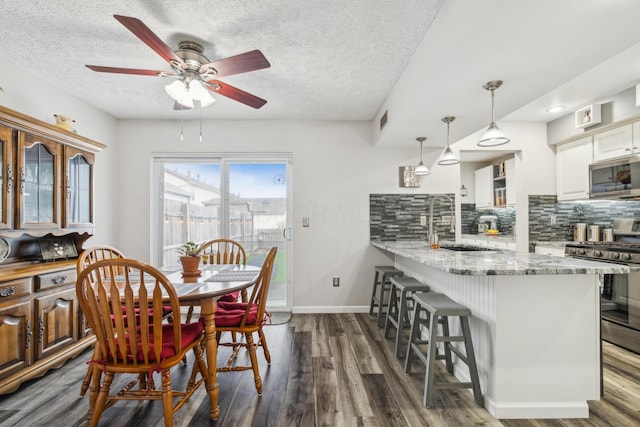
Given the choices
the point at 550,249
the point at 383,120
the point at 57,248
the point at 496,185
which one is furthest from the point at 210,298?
the point at 496,185

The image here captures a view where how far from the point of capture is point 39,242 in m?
2.75

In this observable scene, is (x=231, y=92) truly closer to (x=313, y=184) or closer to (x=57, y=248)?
(x=313, y=184)

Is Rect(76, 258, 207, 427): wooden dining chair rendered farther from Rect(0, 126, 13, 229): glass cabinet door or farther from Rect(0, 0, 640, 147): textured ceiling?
Rect(0, 0, 640, 147): textured ceiling

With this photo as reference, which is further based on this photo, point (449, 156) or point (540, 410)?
point (449, 156)

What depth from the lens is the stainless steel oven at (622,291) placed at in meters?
2.67

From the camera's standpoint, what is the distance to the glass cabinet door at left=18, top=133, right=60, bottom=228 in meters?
2.32

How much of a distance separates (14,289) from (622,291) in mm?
4731

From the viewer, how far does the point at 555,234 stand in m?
4.09

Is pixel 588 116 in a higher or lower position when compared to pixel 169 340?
higher

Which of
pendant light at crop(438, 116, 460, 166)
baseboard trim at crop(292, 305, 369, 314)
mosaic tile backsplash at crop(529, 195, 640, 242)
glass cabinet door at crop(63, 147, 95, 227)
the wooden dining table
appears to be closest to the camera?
the wooden dining table

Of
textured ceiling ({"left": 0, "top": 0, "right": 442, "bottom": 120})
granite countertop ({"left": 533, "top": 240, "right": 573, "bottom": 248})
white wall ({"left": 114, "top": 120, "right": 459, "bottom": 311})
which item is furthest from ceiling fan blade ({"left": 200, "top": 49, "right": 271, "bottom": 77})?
granite countertop ({"left": 533, "top": 240, "right": 573, "bottom": 248})

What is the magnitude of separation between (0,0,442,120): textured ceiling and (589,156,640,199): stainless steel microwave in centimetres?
242

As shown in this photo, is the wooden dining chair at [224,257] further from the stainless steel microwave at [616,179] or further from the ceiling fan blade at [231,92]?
the stainless steel microwave at [616,179]

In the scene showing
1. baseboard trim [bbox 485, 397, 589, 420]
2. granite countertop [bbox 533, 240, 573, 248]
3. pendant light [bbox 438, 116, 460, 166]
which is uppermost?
pendant light [bbox 438, 116, 460, 166]
